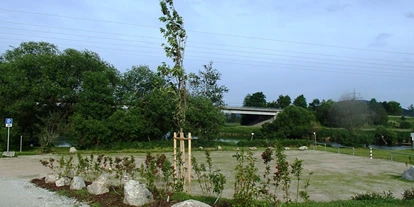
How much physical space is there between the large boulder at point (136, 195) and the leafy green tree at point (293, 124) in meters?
43.9

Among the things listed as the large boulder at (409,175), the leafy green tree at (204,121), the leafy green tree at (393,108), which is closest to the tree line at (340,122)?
the leafy green tree at (393,108)

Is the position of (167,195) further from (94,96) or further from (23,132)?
(23,132)

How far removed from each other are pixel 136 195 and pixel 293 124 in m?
45.1

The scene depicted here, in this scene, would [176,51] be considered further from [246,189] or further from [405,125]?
[405,125]

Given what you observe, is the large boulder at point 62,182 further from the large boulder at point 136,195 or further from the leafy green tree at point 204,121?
the leafy green tree at point 204,121

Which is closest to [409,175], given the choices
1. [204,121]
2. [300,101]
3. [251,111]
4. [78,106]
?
[204,121]

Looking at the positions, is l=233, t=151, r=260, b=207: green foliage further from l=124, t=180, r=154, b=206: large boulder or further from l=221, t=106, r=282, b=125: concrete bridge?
l=221, t=106, r=282, b=125: concrete bridge

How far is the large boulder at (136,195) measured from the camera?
660 cm

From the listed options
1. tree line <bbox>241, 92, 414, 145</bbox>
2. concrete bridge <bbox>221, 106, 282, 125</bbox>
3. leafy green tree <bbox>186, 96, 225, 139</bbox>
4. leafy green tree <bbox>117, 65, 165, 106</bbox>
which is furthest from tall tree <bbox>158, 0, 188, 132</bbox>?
concrete bridge <bbox>221, 106, 282, 125</bbox>

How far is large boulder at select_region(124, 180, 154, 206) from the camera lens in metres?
6.60

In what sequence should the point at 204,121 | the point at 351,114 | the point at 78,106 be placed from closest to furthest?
the point at 78,106
the point at 204,121
the point at 351,114

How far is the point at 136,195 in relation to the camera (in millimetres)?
6633

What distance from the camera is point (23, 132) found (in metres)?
29.8

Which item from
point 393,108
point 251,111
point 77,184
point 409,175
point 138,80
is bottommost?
point 409,175
